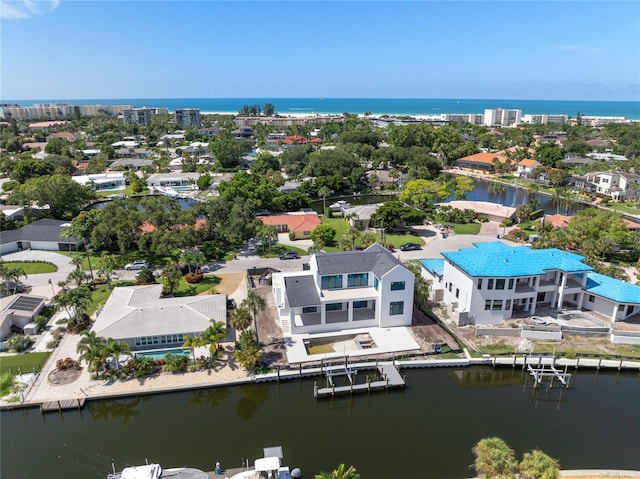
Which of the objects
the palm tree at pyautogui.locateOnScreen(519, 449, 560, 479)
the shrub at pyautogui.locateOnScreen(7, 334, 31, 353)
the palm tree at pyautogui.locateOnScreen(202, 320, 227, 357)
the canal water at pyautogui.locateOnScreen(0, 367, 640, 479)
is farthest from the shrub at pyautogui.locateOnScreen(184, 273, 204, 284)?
the palm tree at pyautogui.locateOnScreen(519, 449, 560, 479)

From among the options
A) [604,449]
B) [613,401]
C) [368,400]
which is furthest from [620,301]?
[368,400]

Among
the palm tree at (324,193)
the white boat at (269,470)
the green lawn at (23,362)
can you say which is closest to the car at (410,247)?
the palm tree at (324,193)

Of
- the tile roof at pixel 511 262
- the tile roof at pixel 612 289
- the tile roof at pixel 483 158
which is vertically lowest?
the tile roof at pixel 612 289

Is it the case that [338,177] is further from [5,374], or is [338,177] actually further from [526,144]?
[526,144]

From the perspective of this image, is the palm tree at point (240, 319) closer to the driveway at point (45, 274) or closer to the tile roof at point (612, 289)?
the driveway at point (45, 274)

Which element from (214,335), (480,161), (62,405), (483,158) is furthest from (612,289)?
(483,158)

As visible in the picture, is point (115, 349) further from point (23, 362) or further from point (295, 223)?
point (295, 223)
